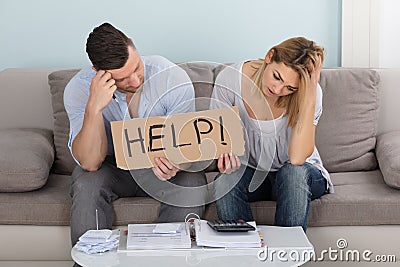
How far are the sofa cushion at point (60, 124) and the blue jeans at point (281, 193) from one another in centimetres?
70

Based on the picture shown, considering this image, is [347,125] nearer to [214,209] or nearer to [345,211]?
[345,211]

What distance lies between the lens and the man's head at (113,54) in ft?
7.43

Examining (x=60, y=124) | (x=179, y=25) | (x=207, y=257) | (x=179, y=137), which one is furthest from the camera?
(x=179, y=25)

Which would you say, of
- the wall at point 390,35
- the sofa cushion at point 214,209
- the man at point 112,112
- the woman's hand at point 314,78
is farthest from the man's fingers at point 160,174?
the wall at point 390,35

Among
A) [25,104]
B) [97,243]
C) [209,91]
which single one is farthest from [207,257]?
[25,104]

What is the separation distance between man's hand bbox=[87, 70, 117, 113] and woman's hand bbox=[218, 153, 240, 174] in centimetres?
41

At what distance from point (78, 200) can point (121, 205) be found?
160 mm

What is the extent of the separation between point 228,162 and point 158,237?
360 millimetres

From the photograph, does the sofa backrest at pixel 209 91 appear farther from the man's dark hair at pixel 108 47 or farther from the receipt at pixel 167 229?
the receipt at pixel 167 229

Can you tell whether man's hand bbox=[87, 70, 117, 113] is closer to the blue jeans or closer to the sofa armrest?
the blue jeans

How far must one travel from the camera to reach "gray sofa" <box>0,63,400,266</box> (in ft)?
7.99

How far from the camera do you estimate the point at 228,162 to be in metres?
2.27

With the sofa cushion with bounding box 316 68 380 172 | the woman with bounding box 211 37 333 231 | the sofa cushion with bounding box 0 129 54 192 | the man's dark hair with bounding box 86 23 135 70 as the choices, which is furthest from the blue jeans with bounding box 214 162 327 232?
the sofa cushion with bounding box 0 129 54 192

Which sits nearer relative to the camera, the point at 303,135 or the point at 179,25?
the point at 303,135
